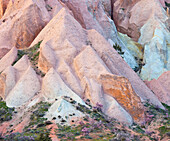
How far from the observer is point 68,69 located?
2731 centimetres

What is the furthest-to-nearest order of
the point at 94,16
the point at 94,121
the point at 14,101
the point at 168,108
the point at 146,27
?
1. the point at 146,27
2. the point at 94,16
3. the point at 168,108
4. the point at 14,101
5. the point at 94,121

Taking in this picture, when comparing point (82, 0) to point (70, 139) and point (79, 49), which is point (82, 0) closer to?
point (79, 49)

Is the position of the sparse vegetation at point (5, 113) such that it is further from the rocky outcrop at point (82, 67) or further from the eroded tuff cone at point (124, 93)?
the eroded tuff cone at point (124, 93)

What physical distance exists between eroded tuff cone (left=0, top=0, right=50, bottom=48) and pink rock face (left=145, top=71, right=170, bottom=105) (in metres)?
15.4

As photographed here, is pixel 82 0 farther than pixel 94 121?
Yes

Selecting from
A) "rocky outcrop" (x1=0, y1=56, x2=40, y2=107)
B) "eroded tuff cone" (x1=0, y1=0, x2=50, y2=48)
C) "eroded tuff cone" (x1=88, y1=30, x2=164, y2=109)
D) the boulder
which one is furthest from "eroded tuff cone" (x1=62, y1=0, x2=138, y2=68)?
the boulder

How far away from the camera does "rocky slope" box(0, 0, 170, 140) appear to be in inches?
951

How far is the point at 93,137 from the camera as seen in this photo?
18719 millimetres

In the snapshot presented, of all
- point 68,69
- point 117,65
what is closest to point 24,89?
point 68,69

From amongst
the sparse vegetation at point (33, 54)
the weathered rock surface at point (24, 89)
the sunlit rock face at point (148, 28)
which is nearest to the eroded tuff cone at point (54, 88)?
the weathered rock surface at point (24, 89)

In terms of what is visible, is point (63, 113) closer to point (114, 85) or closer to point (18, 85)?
point (114, 85)

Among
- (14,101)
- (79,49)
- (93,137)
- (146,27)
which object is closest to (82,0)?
(146,27)

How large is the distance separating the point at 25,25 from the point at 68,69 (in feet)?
40.1

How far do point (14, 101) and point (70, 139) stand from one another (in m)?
9.37
